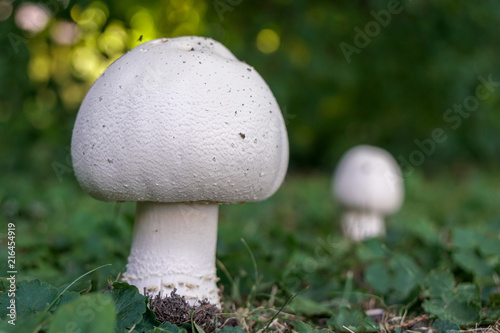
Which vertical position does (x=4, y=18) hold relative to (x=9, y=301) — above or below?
above

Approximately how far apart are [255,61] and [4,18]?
2.47 m

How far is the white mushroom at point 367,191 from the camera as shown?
15.0ft

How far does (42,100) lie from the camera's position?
558cm

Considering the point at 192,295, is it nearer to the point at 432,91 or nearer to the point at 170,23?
the point at 170,23

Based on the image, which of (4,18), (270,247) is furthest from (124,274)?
(4,18)

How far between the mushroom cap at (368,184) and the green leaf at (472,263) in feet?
6.56

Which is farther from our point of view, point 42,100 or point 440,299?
point 42,100

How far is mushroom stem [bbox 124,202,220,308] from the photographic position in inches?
82.0

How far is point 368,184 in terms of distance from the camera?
4613 mm

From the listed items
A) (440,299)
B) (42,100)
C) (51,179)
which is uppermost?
(440,299)

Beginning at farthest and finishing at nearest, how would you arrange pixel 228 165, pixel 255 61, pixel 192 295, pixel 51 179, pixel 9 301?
pixel 51 179
pixel 255 61
pixel 192 295
pixel 228 165
pixel 9 301

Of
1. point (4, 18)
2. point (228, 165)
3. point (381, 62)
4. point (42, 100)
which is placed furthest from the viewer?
point (381, 62)

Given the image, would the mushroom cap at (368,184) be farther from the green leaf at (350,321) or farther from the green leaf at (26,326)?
the green leaf at (26,326)

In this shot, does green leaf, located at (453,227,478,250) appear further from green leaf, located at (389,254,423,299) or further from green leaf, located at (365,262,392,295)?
green leaf, located at (365,262,392,295)
